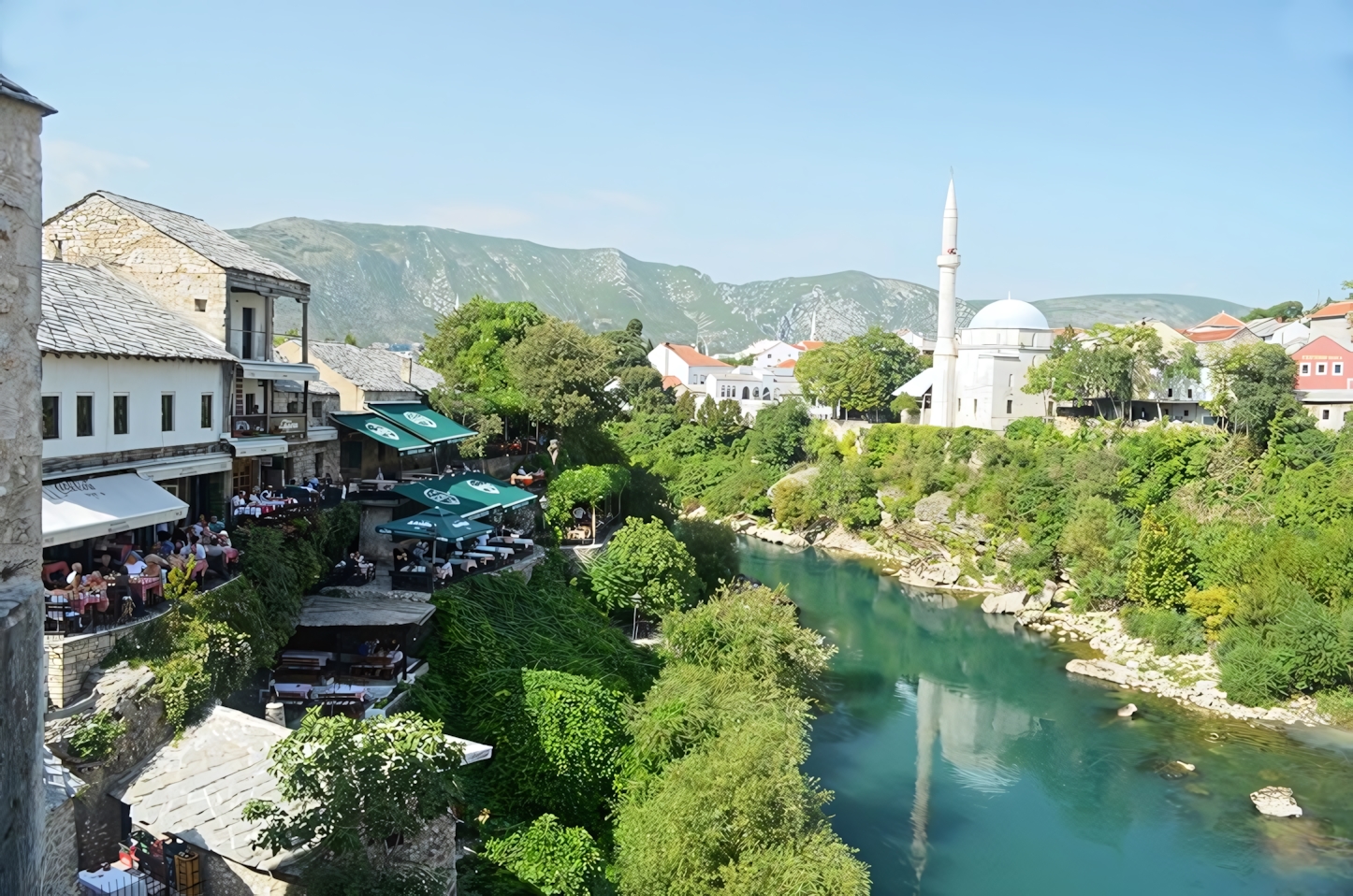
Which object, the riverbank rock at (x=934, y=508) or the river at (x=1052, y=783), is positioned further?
the riverbank rock at (x=934, y=508)

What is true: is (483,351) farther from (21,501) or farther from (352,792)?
(21,501)

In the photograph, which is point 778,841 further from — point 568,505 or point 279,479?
point 568,505

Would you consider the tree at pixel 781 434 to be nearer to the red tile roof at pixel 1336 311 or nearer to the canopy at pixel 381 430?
the red tile roof at pixel 1336 311

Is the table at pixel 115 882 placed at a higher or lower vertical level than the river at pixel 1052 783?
higher

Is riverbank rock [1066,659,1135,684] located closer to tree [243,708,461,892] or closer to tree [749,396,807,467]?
tree [243,708,461,892]

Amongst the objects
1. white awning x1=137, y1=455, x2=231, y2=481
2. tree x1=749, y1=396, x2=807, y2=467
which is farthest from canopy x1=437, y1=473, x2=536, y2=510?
tree x1=749, y1=396, x2=807, y2=467

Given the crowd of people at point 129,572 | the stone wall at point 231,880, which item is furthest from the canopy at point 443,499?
the stone wall at point 231,880
